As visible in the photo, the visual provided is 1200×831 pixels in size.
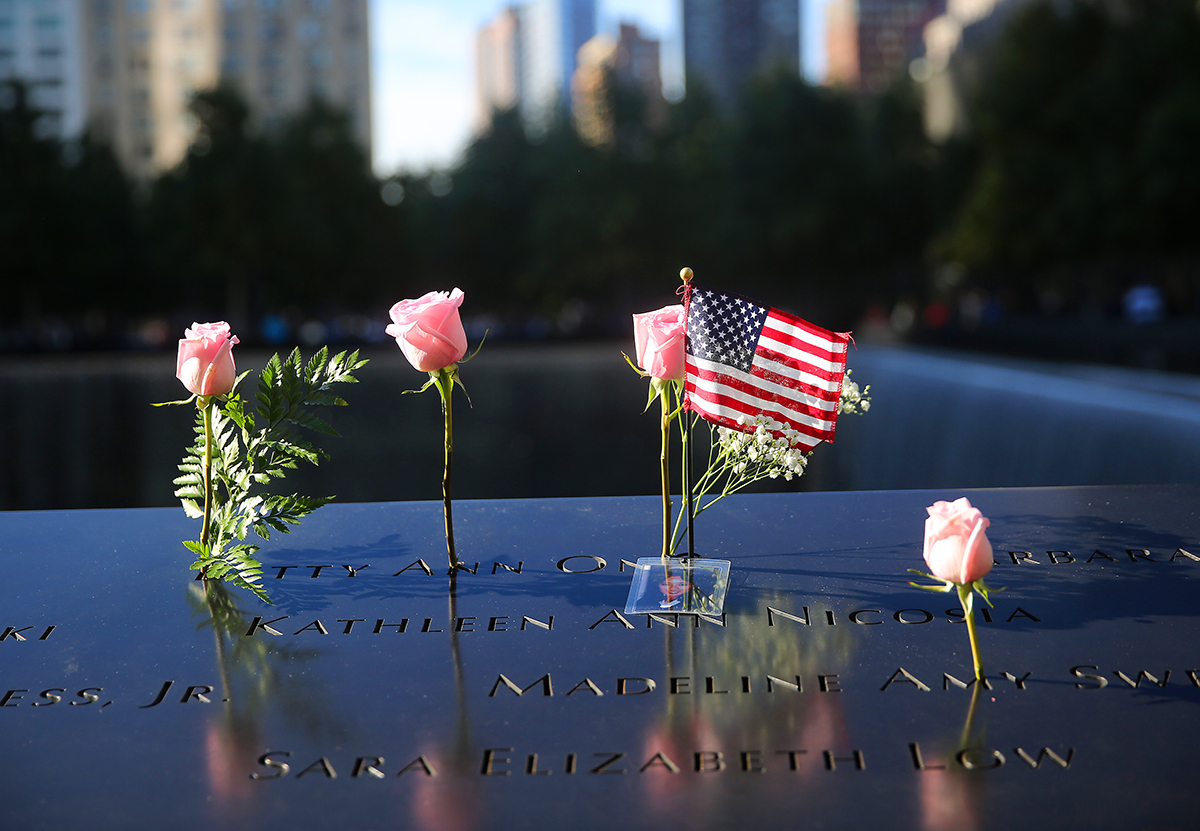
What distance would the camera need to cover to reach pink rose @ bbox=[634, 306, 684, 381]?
286 centimetres

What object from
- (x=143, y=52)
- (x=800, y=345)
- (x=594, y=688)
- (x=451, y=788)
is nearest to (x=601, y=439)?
(x=800, y=345)

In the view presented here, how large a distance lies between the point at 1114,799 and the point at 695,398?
1.28 meters

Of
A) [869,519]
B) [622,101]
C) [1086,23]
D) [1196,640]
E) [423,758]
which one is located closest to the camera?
[423,758]

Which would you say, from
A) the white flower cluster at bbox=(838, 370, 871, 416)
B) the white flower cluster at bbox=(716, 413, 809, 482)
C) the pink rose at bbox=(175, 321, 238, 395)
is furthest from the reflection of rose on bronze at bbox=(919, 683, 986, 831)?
the pink rose at bbox=(175, 321, 238, 395)

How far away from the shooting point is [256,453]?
3219mm

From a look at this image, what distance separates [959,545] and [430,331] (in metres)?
1.30

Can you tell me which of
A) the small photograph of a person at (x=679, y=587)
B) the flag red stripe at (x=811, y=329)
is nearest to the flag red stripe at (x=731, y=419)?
the flag red stripe at (x=811, y=329)

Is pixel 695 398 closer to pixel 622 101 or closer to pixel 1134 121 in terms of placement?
pixel 1134 121

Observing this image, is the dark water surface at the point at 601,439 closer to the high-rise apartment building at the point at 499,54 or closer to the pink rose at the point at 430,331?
the pink rose at the point at 430,331

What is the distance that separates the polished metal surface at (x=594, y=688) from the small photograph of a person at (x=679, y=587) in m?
0.05

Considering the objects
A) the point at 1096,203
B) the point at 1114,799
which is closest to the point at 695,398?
the point at 1114,799

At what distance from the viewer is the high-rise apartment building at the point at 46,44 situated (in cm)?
7362

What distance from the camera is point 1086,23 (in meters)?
27.7

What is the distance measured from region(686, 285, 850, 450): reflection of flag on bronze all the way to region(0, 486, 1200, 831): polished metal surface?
1.69 ft
